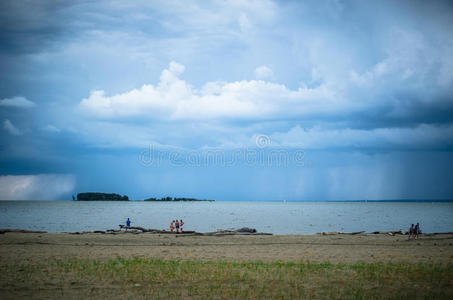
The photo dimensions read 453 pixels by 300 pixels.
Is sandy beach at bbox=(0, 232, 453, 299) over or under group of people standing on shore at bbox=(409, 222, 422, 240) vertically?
over

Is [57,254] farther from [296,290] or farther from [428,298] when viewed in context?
[428,298]

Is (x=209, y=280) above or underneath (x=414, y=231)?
above

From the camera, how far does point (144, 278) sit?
13.5 meters

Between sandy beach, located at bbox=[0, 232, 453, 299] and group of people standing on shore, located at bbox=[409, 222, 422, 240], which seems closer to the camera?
sandy beach, located at bbox=[0, 232, 453, 299]

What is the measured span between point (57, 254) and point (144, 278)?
1028cm

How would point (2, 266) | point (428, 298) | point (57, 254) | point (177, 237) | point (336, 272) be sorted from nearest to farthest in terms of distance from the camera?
point (428, 298), point (336, 272), point (2, 266), point (57, 254), point (177, 237)

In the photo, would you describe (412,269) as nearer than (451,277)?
No

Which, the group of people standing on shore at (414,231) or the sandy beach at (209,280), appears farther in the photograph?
the group of people standing on shore at (414,231)

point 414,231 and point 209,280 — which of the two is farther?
point 414,231

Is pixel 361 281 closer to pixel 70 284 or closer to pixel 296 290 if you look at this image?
pixel 296 290

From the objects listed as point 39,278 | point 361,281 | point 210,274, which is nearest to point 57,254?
point 39,278

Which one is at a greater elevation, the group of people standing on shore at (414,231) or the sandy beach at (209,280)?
the sandy beach at (209,280)

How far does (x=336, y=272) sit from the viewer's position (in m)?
14.5

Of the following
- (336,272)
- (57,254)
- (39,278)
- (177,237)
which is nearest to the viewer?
(39,278)
